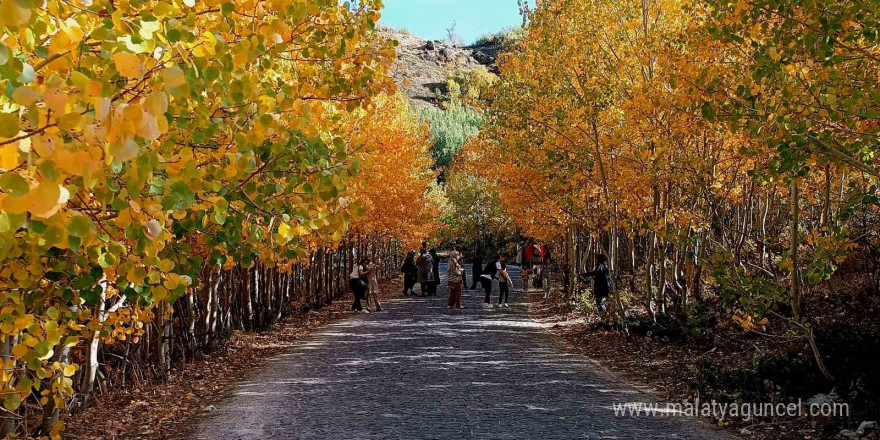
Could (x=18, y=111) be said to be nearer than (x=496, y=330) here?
Yes

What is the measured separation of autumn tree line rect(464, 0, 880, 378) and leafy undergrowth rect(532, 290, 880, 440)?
43 cm

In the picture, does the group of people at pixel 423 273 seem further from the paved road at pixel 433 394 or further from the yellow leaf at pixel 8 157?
the yellow leaf at pixel 8 157

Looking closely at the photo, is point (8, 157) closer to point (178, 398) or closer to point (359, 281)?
point (178, 398)

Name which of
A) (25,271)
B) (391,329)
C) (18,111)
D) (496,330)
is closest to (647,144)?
(496,330)

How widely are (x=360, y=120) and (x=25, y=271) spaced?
1142 cm

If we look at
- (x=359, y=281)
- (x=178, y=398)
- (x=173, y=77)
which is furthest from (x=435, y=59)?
(x=173, y=77)

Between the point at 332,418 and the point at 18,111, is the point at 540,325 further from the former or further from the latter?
the point at 18,111

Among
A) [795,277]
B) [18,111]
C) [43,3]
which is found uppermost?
[43,3]

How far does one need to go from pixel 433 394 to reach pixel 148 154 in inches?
295

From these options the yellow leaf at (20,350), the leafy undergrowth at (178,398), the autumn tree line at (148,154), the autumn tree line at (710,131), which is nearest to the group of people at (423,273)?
the autumn tree line at (710,131)

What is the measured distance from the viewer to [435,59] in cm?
16550

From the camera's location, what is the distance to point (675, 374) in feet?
34.3

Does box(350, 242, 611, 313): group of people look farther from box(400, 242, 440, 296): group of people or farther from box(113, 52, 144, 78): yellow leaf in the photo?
box(113, 52, 144, 78): yellow leaf

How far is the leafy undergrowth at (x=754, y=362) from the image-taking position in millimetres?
7566
